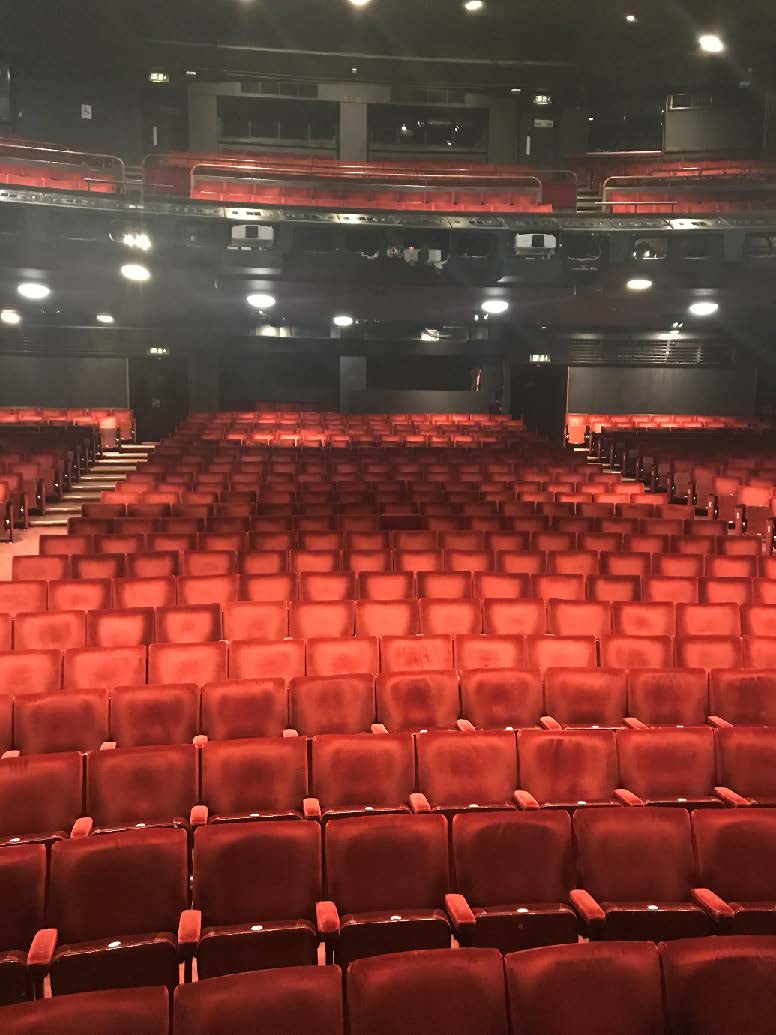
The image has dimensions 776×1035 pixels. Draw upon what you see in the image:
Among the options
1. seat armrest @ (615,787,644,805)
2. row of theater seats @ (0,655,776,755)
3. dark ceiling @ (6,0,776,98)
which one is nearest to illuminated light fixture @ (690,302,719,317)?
dark ceiling @ (6,0,776,98)

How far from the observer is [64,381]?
10008mm

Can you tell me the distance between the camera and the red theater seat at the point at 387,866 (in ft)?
5.33

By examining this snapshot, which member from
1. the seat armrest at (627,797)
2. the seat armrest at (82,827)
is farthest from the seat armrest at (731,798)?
the seat armrest at (82,827)

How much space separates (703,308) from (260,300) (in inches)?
171

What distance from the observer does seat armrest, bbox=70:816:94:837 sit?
1.79m

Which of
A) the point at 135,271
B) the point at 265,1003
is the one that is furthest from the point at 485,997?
the point at 135,271

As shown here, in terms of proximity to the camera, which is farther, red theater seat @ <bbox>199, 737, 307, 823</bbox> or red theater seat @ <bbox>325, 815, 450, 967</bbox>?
red theater seat @ <bbox>199, 737, 307, 823</bbox>

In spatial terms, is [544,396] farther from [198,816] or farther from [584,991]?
[584,991]

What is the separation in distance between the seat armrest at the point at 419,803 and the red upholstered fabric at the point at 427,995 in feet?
2.25

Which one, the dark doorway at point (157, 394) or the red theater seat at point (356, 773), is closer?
the red theater seat at point (356, 773)

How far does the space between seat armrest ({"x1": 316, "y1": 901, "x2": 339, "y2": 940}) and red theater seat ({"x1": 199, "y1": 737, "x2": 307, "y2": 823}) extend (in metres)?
0.32

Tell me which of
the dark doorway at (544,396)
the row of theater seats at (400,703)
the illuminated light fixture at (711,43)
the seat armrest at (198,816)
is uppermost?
the illuminated light fixture at (711,43)

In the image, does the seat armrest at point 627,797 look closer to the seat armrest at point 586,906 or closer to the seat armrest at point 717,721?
the seat armrest at point 586,906

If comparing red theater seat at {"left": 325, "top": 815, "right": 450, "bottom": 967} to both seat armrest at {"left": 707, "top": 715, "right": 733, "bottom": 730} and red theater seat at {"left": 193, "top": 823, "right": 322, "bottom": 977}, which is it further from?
seat armrest at {"left": 707, "top": 715, "right": 733, "bottom": 730}
